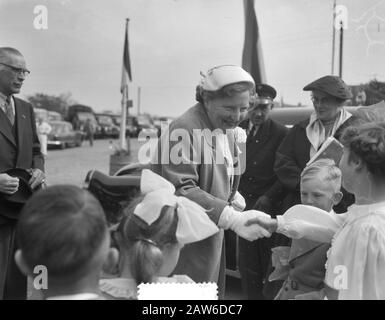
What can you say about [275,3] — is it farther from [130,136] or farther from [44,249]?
[44,249]

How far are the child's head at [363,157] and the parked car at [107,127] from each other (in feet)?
3.62

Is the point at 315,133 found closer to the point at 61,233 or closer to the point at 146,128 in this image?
the point at 146,128

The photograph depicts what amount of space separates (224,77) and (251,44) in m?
0.29

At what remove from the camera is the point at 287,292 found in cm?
198

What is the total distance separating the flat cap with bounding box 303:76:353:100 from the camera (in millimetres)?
2218

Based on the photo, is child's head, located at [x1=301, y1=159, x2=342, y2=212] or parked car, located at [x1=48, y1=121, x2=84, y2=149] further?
parked car, located at [x1=48, y1=121, x2=84, y2=149]

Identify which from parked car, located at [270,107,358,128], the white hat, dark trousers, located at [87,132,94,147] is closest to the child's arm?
the white hat

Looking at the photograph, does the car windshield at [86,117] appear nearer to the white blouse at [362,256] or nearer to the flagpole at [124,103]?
the flagpole at [124,103]

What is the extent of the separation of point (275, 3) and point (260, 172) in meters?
1.01

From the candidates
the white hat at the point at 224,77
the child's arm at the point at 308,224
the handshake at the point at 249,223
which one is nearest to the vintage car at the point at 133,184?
the handshake at the point at 249,223

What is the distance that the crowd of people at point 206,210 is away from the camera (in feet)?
4.07

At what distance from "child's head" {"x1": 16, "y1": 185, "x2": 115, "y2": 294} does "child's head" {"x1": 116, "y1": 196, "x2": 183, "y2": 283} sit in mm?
321

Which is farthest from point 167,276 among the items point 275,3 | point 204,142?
point 275,3

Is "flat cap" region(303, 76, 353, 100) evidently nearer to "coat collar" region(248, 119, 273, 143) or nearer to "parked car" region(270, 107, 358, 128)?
"coat collar" region(248, 119, 273, 143)
